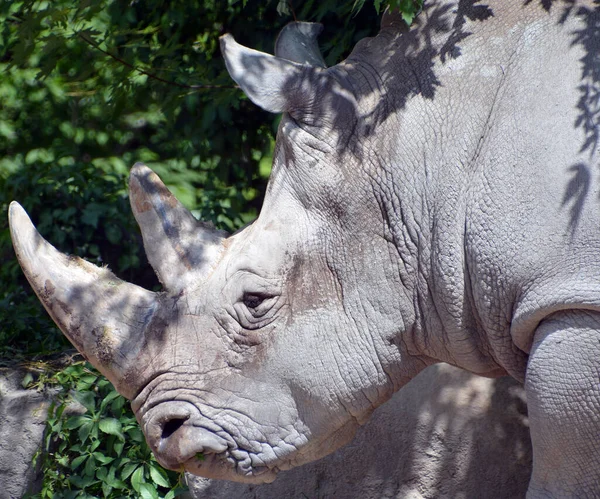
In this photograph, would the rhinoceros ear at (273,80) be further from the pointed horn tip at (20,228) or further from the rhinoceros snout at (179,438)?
the rhinoceros snout at (179,438)

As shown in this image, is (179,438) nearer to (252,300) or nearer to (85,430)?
(252,300)

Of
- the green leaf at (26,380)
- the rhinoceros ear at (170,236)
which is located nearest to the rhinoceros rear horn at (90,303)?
the rhinoceros ear at (170,236)

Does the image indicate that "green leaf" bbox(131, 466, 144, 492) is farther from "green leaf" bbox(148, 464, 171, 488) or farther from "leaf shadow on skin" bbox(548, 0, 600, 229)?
"leaf shadow on skin" bbox(548, 0, 600, 229)

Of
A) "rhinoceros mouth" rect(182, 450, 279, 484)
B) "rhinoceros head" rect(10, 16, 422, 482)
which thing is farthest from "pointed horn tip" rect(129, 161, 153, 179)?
"rhinoceros mouth" rect(182, 450, 279, 484)

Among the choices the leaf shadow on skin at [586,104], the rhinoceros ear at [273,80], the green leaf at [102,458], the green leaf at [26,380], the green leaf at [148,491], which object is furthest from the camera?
the green leaf at [26,380]

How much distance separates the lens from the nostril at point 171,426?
3.74m

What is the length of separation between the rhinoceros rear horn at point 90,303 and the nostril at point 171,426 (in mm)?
177

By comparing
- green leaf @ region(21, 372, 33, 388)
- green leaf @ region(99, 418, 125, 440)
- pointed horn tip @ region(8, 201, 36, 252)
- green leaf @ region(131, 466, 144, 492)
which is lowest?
green leaf @ region(131, 466, 144, 492)

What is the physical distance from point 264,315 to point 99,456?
1528 millimetres

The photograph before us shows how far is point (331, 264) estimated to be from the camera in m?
3.65

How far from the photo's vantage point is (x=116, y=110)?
601cm

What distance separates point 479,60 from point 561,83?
35 centimetres

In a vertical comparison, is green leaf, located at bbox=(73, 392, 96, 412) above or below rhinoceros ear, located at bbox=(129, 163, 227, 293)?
below

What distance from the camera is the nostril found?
374cm
